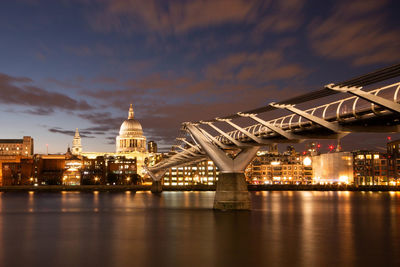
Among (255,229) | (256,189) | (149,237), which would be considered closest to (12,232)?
(149,237)

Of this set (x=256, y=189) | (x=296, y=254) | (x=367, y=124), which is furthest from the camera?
(x=256, y=189)

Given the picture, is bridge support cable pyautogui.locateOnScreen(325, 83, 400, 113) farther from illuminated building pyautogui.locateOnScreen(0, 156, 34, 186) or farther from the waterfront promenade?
illuminated building pyautogui.locateOnScreen(0, 156, 34, 186)

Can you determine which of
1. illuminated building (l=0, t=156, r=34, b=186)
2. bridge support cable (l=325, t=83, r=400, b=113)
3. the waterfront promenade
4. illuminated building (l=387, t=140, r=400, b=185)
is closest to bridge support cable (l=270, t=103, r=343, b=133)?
bridge support cable (l=325, t=83, r=400, b=113)

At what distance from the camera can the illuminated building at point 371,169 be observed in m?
190

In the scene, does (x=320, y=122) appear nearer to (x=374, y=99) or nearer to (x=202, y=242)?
(x=374, y=99)

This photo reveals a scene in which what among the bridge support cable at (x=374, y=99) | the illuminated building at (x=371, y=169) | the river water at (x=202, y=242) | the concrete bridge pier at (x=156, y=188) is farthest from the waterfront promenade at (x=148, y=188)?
the bridge support cable at (x=374, y=99)

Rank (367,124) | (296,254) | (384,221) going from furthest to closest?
(384,221)
(367,124)
(296,254)

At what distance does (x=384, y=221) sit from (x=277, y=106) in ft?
81.7

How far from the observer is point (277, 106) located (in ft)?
133

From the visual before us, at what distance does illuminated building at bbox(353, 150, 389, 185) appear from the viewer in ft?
624

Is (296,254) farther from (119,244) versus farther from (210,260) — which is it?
(119,244)

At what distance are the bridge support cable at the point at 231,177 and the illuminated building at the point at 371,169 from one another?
146 m

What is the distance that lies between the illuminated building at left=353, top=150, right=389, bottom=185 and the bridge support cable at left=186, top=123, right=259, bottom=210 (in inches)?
5742

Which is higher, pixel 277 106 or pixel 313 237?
pixel 277 106
